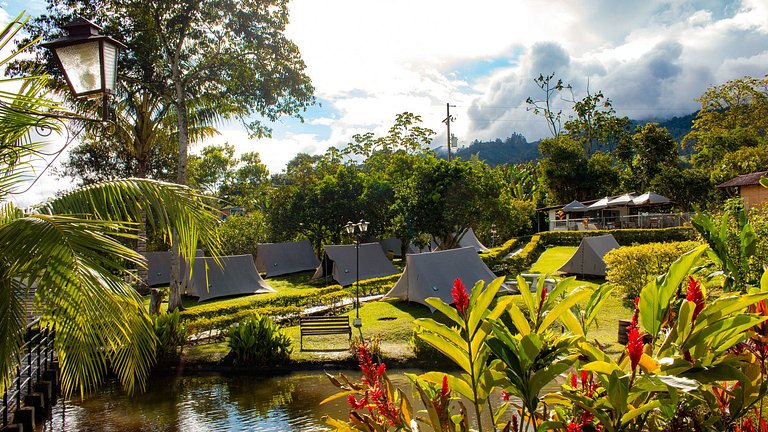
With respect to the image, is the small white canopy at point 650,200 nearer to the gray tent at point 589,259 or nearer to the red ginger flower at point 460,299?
the gray tent at point 589,259

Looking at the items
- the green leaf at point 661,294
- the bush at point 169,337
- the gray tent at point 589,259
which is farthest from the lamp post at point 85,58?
the gray tent at point 589,259

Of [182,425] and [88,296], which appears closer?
[88,296]

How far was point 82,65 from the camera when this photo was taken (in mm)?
3756

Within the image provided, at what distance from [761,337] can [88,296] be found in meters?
3.07

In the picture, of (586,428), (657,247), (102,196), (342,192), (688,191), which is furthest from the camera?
(688,191)

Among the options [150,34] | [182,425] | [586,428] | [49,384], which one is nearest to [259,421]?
[182,425]

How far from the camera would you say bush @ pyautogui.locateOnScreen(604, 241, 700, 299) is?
51.8 ft

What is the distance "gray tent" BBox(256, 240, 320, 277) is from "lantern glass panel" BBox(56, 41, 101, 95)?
2412 centimetres

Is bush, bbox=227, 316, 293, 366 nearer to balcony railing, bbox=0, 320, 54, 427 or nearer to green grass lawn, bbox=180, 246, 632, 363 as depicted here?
green grass lawn, bbox=180, 246, 632, 363

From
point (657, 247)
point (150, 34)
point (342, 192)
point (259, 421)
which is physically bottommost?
point (259, 421)

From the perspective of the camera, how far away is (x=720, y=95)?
44.8m

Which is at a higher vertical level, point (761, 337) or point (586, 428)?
point (761, 337)

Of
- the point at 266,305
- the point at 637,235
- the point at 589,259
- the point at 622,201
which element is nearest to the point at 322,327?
the point at 266,305

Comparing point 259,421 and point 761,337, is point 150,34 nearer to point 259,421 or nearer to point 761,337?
point 259,421
